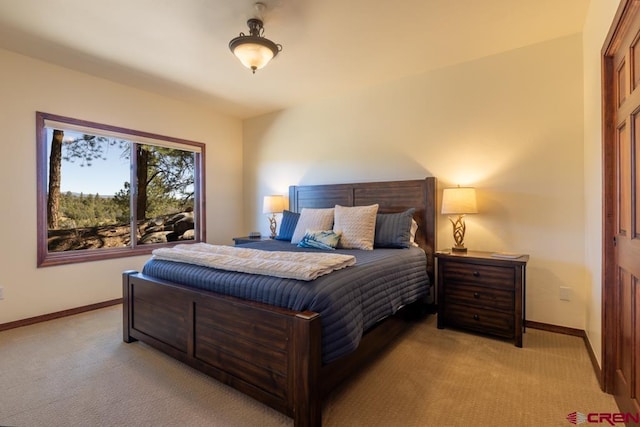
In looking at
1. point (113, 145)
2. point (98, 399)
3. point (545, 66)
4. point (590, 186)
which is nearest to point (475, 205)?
point (590, 186)

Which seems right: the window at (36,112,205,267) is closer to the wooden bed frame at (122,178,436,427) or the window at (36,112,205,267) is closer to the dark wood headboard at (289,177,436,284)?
the wooden bed frame at (122,178,436,427)

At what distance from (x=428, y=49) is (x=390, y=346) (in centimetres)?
265

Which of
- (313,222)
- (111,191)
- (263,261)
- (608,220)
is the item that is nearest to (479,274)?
(608,220)

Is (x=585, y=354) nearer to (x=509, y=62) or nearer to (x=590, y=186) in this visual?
(x=590, y=186)

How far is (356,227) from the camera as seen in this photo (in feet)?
10.3

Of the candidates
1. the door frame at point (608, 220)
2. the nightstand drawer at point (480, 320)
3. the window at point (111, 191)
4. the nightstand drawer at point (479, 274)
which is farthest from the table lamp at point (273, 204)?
the door frame at point (608, 220)

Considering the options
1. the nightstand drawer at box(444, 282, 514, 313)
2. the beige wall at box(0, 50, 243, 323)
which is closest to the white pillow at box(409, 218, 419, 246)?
the nightstand drawer at box(444, 282, 514, 313)

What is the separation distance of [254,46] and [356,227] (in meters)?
1.81

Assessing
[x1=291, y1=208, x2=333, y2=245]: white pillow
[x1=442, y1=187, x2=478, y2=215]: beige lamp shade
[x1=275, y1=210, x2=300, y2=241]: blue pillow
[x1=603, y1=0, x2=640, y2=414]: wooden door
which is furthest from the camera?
[x1=275, y1=210, x2=300, y2=241]: blue pillow

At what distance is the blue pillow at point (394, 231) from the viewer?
3076mm

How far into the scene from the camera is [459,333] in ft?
9.03

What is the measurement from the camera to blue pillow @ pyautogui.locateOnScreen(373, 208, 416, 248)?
308 centimetres

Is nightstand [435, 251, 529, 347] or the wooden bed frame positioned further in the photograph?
nightstand [435, 251, 529, 347]

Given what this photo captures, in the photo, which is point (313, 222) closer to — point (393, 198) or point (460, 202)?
point (393, 198)
